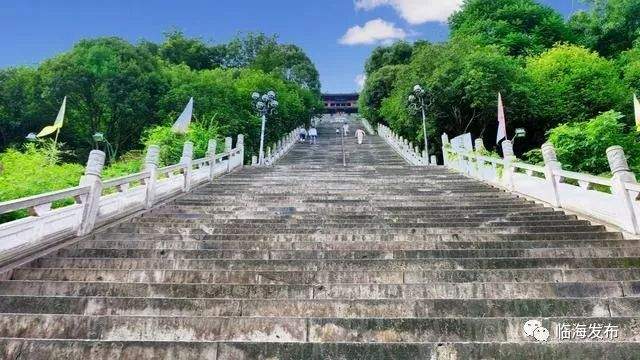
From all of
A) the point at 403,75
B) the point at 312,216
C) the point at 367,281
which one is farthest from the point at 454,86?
the point at 367,281

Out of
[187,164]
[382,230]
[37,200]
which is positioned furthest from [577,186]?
[187,164]

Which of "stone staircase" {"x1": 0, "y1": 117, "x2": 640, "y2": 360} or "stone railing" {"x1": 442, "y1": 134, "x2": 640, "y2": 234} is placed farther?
"stone railing" {"x1": 442, "y1": 134, "x2": 640, "y2": 234}

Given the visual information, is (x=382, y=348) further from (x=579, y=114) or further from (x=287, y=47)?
(x=287, y=47)

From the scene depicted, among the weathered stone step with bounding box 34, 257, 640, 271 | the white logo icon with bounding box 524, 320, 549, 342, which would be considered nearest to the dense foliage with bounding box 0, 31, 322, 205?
the weathered stone step with bounding box 34, 257, 640, 271

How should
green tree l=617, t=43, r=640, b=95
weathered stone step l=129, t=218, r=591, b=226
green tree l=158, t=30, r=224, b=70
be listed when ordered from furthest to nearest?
green tree l=158, t=30, r=224, b=70, green tree l=617, t=43, r=640, b=95, weathered stone step l=129, t=218, r=591, b=226

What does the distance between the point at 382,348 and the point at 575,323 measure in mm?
1666

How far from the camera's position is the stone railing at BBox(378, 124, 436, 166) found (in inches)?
842

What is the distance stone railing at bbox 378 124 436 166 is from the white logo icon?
672 inches

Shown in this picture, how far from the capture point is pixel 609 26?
30.5 meters

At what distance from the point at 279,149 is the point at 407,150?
8.25 meters

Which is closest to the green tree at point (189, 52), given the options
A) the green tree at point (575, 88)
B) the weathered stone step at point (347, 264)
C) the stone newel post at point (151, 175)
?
the green tree at point (575, 88)

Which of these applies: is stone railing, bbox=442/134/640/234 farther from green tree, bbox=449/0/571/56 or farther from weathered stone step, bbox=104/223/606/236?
green tree, bbox=449/0/571/56

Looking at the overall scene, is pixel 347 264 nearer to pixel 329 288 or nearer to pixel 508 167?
pixel 329 288

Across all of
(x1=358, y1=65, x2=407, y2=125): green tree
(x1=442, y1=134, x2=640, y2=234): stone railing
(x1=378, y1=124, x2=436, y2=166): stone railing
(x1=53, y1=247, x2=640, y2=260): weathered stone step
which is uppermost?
(x1=358, y1=65, x2=407, y2=125): green tree
